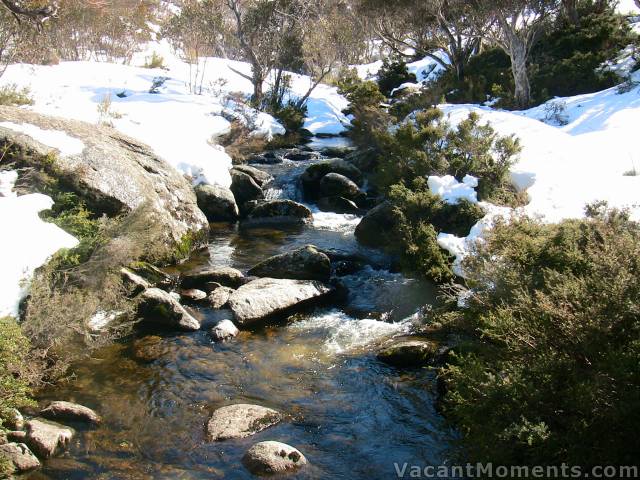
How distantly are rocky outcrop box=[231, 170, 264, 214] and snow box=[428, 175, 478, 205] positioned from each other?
19.0ft

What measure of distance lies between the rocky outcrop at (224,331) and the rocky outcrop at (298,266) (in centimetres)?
210

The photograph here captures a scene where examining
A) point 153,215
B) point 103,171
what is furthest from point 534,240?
point 103,171

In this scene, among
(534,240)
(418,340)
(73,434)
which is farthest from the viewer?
(418,340)

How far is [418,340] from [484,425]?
3.35 metres

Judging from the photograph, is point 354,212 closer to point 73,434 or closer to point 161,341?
point 161,341

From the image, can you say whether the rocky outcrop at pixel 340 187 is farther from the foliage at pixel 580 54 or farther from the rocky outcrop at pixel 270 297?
the foliage at pixel 580 54

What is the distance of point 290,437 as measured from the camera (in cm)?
555

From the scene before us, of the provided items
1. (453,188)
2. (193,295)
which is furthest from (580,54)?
(193,295)

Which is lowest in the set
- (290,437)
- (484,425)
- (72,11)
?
(290,437)

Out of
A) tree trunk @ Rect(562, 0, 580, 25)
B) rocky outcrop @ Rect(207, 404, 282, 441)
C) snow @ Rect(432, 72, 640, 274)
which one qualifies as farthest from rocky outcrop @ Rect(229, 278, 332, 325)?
tree trunk @ Rect(562, 0, 580, 25)

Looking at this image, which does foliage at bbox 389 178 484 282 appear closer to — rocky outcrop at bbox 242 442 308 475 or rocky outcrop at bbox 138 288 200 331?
rocky outcrop at bbox 138 288 200 331

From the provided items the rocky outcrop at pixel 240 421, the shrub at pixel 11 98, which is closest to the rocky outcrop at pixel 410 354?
the rocky outcrop at pixel 240 421

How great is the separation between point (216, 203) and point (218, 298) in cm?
501

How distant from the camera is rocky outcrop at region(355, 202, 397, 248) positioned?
449 inches
